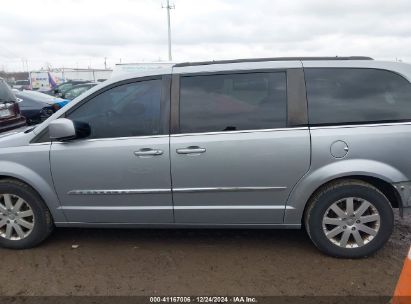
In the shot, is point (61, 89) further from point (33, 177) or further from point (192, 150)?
point (192, 150)

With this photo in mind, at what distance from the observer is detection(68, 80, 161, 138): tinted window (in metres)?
3.56

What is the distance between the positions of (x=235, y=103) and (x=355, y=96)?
1078 millimetres

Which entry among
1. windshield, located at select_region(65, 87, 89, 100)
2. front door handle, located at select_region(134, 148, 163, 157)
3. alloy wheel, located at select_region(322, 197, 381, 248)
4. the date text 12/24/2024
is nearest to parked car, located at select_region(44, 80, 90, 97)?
windshield, located at select_region(65, 87, 89, 100)

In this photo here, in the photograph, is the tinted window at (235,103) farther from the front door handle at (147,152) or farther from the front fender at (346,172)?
the front fender at (346,172)

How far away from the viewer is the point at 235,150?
338 centimetres

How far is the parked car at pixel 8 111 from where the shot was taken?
6.27 m

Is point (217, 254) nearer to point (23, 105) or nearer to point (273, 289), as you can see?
point (273, 289)

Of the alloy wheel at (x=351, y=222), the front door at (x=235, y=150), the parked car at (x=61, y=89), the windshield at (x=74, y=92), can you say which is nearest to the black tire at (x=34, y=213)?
the front door at (x=235, y=150)

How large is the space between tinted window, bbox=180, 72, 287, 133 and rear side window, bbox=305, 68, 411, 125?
295 mm

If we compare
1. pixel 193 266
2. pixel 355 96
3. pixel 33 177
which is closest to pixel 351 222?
pixel 355 96

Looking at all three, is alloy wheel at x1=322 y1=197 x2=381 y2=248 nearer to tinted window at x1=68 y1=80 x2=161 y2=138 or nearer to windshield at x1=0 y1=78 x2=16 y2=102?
tinted window at x1=68 y1=80 x2=161 y2=138

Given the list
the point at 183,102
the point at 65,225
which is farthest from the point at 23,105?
the point at 183,102

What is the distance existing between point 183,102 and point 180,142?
1.27 feet

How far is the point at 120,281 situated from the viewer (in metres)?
3.24
